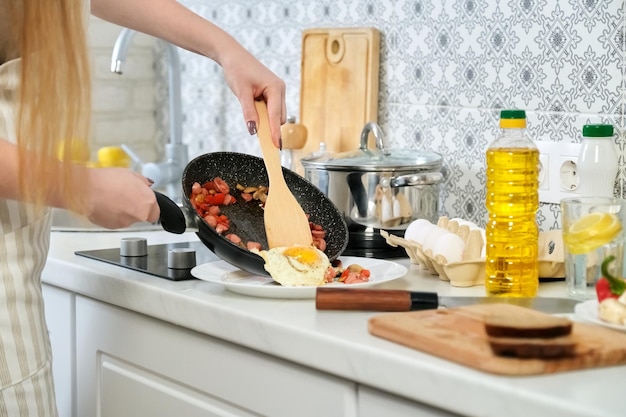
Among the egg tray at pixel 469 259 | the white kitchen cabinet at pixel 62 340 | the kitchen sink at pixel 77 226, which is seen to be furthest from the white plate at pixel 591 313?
the kitchen sink at pixel 77 226

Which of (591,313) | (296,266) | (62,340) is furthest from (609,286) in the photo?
(62,340)

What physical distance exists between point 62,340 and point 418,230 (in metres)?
0.63

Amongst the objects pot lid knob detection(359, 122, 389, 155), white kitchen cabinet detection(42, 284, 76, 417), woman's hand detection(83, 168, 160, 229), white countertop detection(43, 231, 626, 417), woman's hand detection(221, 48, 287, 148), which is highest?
woman's hand detection(221, 48, 287, 148)

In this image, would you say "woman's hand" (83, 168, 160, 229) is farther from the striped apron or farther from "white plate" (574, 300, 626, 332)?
"white plate" (574, 300, 626, 332)

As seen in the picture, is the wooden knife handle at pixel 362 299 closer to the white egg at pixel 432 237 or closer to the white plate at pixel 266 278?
the white plate at pixel 266 278

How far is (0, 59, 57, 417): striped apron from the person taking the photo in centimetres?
129

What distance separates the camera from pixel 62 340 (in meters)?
1.71

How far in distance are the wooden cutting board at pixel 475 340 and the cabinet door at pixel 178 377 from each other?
0.10 metres

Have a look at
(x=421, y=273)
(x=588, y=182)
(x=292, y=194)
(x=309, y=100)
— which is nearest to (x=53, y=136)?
(x=292, y=194)

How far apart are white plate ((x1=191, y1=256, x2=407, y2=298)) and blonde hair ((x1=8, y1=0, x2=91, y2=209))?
28cm

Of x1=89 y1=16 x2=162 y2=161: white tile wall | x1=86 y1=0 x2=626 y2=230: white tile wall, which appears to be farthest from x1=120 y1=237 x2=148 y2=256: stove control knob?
x1=89 y1=16 x2=162 y2=161: white tile wall

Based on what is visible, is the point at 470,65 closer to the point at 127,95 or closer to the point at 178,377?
the point at 178,377

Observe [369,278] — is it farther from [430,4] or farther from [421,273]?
[430,4]

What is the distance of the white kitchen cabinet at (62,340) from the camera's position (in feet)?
5.54
